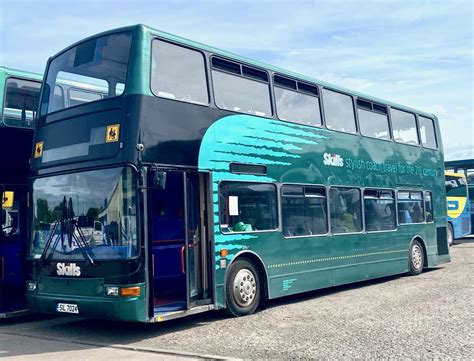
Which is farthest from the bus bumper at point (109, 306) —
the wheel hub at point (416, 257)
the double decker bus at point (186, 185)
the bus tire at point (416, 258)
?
the wheel hub at point (416, 257)

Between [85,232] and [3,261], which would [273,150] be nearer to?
[85,232]

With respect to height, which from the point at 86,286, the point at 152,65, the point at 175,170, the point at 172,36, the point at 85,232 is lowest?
the point at 86,286

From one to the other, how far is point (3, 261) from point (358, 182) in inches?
292

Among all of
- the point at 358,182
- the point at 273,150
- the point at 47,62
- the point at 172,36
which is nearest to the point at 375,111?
the point at 358,182

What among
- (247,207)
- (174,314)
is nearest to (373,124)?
(247,207)

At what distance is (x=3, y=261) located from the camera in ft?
32.7

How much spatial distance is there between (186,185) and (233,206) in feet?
3.55

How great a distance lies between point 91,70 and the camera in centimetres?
909

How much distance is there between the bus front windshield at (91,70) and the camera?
8.51 metres

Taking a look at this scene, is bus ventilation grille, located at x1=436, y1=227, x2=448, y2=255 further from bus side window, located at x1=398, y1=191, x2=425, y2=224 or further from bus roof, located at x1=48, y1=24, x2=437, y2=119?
bus roof, located at x1=48, y1=24, x2=437, y2=119

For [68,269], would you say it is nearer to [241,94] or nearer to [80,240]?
[80,240]

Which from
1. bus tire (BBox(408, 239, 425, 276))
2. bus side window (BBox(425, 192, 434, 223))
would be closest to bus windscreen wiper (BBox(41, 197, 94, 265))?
bus tire (BBox(408, 239, 425, 276))

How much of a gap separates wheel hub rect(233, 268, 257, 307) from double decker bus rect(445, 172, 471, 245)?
17.8 meters

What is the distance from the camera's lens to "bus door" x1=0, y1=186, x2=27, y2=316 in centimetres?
1010
